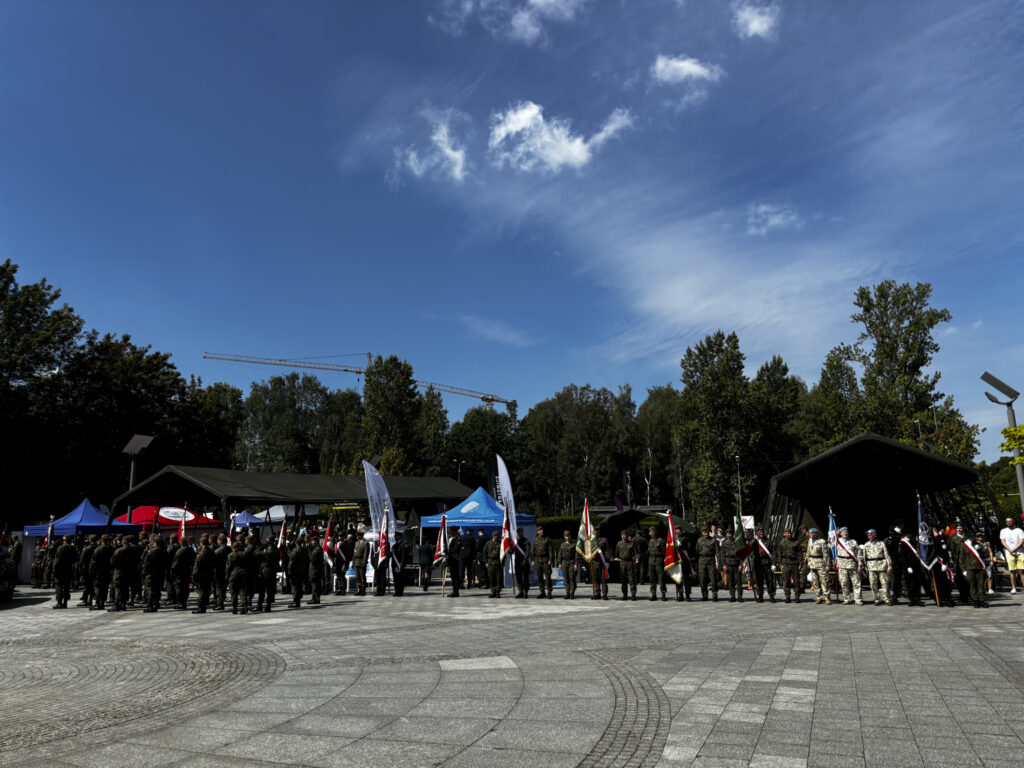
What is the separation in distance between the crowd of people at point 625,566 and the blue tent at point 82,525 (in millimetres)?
5779

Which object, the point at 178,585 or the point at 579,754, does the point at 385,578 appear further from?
the point at 579,754

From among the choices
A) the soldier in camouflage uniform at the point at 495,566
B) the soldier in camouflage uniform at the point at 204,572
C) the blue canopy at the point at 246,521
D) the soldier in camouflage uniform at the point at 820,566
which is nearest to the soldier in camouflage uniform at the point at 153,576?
the soldier in camouflage uniform at the point at 204,572

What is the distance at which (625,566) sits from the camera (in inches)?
712

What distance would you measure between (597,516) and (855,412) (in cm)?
1809

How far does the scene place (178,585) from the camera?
1800cm

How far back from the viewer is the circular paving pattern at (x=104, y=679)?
6.81 meters

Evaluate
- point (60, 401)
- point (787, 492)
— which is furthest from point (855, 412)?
point (60, 401)

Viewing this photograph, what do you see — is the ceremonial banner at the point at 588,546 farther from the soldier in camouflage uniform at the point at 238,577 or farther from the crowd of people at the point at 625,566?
the soldier in camouflage uniform at the point at 238,577

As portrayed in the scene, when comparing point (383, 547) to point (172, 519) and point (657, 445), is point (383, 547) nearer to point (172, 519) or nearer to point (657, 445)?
point (172, 519)

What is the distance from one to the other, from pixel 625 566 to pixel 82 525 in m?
20.4

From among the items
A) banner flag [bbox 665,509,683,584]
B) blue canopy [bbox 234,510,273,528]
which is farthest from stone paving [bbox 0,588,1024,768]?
blue canopy [bbox 234,510,273,528]

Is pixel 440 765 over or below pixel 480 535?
below

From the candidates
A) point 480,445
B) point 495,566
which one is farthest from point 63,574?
point 480,445

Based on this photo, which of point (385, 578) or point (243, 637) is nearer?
point (243, 637)
